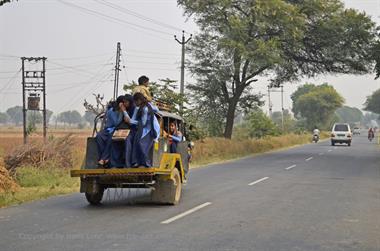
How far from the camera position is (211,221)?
9.66 meters

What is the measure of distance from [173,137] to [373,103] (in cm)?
10860

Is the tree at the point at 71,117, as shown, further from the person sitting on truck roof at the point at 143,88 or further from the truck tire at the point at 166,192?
the truck tire at the point at 166,192

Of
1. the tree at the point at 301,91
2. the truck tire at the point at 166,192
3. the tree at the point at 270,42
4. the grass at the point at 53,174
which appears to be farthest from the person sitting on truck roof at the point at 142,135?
the tree at the point at 301,91


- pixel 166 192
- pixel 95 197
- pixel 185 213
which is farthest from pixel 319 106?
pixel 185 213

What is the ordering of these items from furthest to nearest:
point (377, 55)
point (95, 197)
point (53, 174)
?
1. point (377, 55)
2. point (53, 174)
3. point (95, 197)

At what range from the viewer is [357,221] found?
9.94 meters

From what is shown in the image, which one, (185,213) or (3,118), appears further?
(3,118)

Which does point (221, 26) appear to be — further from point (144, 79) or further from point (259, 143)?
point (144, 79)

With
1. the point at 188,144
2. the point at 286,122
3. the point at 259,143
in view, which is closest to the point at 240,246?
the point at 188,144

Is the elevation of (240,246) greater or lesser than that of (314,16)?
lesser

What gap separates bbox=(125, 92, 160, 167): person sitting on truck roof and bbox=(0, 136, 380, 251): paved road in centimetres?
102

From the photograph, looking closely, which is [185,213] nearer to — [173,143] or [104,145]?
[104,145]

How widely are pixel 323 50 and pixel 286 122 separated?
62824 millimetres

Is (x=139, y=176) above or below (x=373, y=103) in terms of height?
below
